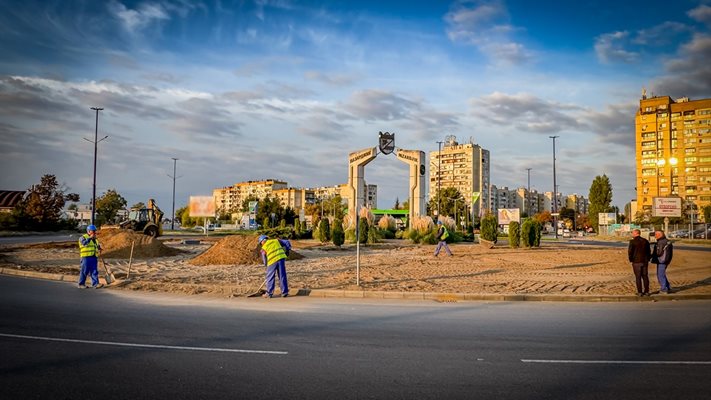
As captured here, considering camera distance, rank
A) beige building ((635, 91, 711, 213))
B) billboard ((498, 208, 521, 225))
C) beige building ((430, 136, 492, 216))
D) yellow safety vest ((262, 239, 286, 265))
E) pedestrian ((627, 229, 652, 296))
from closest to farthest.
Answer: yellow safety vest ((262, 239, 286, 265)), pedestrian ((627, 229, 652, 296)), billboard ((498, 208, 521, 225)), beige building ((635, 91, 711, 213)), beige building ((430, 136, 492, 216))

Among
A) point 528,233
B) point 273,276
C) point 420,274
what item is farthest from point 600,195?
point 273,276

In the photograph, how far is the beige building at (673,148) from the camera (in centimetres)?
11081

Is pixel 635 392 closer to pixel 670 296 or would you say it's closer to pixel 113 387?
pixel 113 387

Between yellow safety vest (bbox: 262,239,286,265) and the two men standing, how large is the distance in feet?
29.9

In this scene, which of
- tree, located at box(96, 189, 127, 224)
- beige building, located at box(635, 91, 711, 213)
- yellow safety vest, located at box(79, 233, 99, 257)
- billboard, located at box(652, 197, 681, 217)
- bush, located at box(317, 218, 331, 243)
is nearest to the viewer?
yellow safety vest, located at box(79, 233, 99, 257)

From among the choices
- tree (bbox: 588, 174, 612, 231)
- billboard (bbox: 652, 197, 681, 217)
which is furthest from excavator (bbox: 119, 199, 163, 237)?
tree (bbox: 588, 174, 612, 231)

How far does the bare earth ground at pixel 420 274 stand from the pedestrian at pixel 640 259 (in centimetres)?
61

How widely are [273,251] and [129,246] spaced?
15.8 m

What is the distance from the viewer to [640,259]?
1278cm

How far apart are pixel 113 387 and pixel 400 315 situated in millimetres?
5897

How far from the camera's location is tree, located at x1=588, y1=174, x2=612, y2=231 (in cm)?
8938

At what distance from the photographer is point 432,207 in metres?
106

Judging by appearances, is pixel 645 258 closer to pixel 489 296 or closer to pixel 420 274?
pixel 489 296

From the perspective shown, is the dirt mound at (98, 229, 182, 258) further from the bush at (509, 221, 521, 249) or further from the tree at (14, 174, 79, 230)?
the tree at (14, 174, 79, 230)
